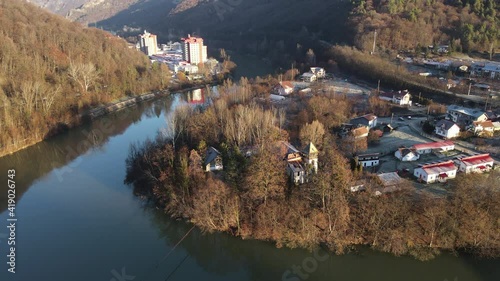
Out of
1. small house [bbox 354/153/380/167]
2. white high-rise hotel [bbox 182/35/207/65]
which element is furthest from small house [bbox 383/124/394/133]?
white high-rise hotel [bbox 182/35/207/65]

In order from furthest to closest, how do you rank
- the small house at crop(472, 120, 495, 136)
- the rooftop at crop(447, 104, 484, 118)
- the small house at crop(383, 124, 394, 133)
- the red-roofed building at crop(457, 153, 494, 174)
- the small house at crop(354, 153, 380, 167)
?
1. the rooftop at crop(447, 104, 484, 118)
2. the small house at crop(383, 124, 394, 133)
3. the small house at crop(472, 120, 495, 136)
4. the small house at crop(354, 153, 380, 167)
5. the red-roofed building at crop(457, 153, 494, 174)

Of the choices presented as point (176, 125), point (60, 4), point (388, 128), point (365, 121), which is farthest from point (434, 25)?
point (60, 4)

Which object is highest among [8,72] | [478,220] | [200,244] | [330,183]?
[8,72]

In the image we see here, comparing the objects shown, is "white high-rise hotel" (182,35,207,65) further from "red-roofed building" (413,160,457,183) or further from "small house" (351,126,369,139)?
"red-roofed building" (413,160,457,183)

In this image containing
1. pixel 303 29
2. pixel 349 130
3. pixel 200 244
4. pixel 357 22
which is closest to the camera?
pixel 200 244

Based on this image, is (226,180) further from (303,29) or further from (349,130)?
(303,29)

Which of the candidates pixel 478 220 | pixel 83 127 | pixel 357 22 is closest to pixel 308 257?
pixel 478 220

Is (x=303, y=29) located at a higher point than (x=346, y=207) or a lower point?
higher

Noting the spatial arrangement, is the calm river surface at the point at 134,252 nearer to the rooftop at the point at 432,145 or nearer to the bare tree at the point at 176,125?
the bare tree at the point at 176,125
